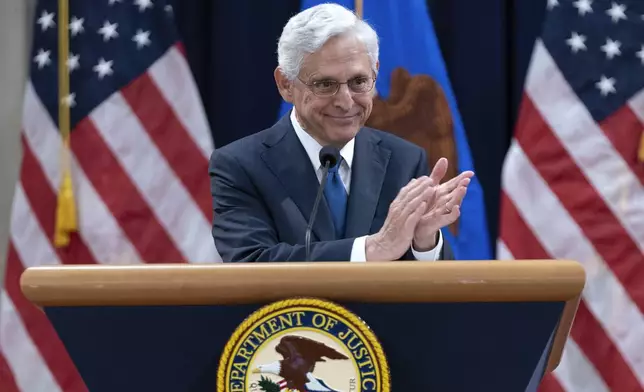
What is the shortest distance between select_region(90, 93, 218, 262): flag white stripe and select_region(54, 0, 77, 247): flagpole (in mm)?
120

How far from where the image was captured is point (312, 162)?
6.62 feet

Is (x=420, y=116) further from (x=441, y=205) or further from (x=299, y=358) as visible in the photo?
(x=299, y=358)

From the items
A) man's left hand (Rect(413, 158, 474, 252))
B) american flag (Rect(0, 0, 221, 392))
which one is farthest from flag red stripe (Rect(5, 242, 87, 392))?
man's left hand (Rect(413, 158, 474, 252))

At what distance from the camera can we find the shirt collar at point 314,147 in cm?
203

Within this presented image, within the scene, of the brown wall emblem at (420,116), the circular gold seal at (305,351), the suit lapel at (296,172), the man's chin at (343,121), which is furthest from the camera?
the brown wall emblem at (420,116)

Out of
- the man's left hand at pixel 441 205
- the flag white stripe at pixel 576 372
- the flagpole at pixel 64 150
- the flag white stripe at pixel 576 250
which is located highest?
the flagpole at pixel 64 150

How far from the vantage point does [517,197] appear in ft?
10.9

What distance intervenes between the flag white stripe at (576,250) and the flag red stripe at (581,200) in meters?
0.02

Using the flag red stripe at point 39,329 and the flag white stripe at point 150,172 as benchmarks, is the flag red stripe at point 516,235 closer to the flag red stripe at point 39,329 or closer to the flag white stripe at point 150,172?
the flag white stripe at point 150,172

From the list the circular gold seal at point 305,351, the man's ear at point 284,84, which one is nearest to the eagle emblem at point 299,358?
the circular gold seal at point 305,351

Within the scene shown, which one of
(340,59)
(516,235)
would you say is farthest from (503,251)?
(340,59)

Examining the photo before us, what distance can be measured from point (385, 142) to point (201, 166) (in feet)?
4.75

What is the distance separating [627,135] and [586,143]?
15 centimetres

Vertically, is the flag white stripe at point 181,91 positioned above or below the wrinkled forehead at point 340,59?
above
